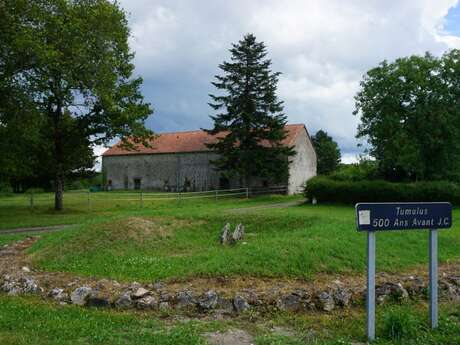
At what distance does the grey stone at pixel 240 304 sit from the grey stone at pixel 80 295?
2.53 metres

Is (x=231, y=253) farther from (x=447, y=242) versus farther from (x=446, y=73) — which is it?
(x=446, y=73)

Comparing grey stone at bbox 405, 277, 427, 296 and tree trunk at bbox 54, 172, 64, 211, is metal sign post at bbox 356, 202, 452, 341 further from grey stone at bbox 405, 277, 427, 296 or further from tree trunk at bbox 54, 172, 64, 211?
tree trunk at bbox 54, 172, 64, 211

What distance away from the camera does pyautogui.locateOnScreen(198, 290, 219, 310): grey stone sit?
7.77 metres

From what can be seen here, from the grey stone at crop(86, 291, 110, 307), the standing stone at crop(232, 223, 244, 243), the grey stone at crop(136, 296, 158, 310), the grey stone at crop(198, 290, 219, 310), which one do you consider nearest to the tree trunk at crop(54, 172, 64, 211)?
the standing stone at crop(232, 223, 244, 243)

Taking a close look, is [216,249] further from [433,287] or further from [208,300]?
[433,287]

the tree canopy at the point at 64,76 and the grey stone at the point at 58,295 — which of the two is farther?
the tree canopy at the point at 64,76

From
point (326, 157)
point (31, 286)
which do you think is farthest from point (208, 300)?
point (326, 157)

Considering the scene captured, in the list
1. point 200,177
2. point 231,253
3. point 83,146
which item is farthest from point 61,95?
point 200,177

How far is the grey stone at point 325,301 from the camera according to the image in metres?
7.96

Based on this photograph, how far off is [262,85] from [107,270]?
111 ft

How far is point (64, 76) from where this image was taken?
23.0 metres

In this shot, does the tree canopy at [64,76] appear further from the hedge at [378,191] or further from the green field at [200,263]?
the hedge at [378,191]

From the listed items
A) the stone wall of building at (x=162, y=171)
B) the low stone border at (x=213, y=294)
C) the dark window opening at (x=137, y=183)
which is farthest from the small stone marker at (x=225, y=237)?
the dark window opening at (x=137, y=183)

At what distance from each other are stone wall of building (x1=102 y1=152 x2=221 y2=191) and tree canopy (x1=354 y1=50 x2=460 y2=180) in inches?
727
